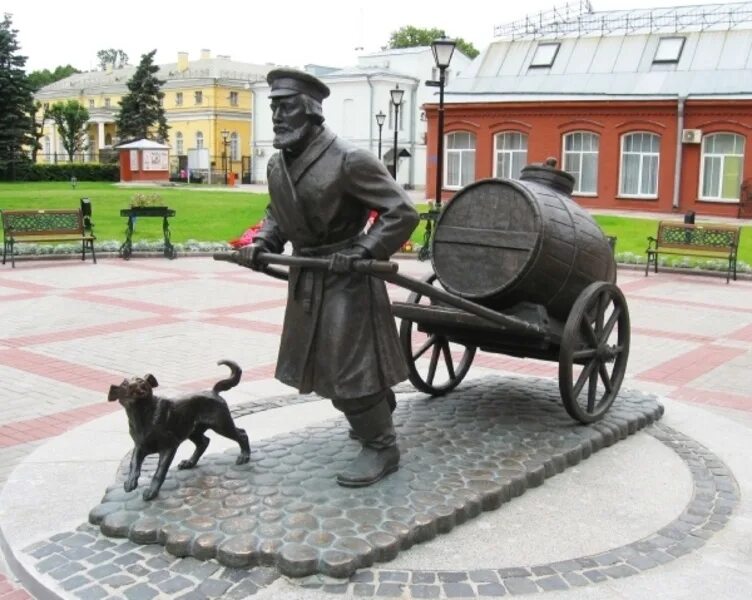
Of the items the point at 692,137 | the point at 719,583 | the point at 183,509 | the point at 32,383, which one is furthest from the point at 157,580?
the point at 692,137

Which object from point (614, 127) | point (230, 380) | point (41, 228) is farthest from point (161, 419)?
point (614, 127)

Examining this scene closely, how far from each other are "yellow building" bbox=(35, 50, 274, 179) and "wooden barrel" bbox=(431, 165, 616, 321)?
166ft

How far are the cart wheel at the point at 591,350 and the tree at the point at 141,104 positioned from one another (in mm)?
53760

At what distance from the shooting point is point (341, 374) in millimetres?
4332

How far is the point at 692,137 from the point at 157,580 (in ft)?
94.7

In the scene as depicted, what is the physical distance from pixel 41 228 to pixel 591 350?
40.5ft

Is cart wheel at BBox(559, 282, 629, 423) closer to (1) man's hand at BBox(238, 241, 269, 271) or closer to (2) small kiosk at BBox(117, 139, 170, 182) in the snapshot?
(1) man's hand at BBox(238, 241, 269, 271)

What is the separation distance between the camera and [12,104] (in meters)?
47.8

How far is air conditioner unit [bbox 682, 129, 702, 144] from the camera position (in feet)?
95.4

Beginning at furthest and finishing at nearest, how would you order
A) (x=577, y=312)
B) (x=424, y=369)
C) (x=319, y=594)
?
(x=424, y=369), (x=577, y=312), (x=319, y=594)

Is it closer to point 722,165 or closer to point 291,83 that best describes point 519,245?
point 291,83

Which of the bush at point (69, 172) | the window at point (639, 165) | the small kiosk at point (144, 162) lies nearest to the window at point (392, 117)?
the small kiosk at point (144, 162)

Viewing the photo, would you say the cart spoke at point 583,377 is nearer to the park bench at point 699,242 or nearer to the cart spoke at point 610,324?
the cart spoke at point 610,324

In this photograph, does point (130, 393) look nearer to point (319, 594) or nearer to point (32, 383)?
point (319, 594)
